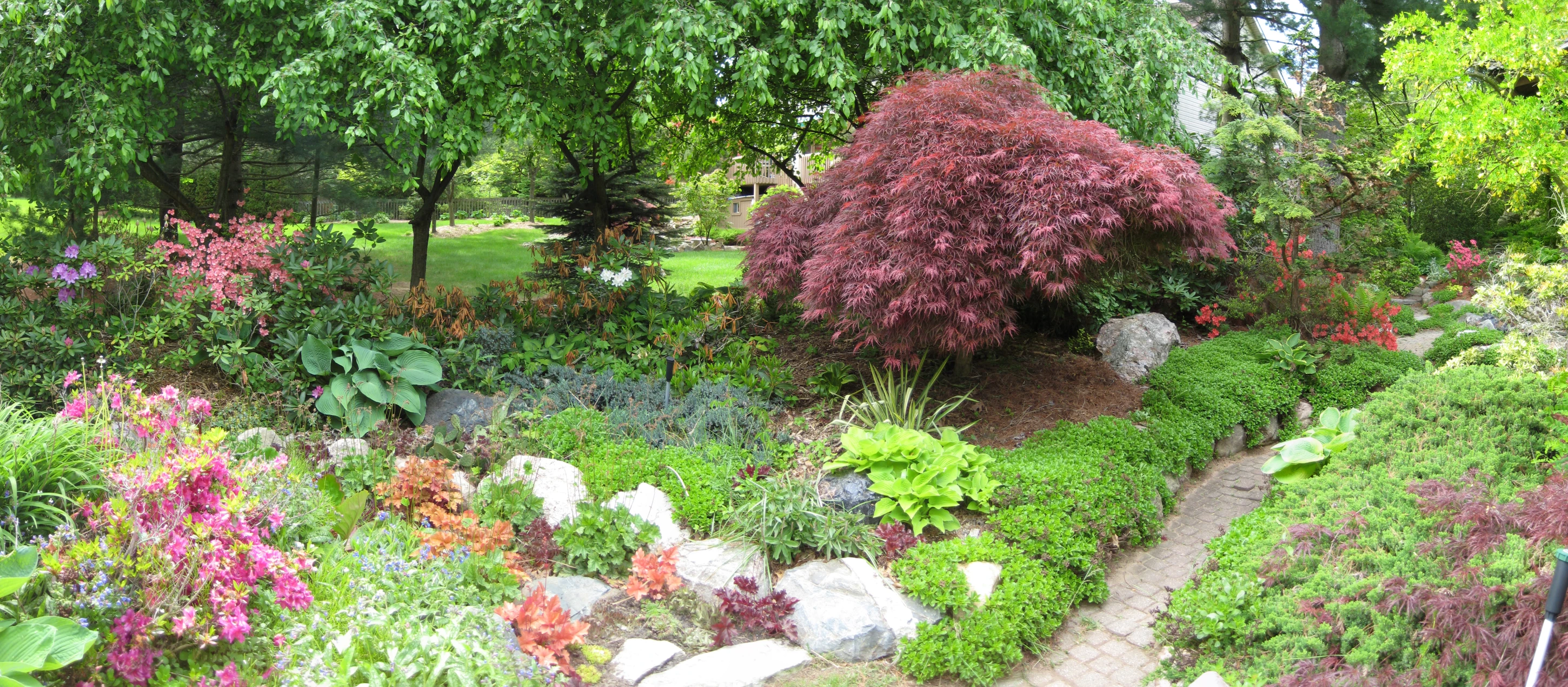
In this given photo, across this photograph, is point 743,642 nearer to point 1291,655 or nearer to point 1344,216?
point 1291,655

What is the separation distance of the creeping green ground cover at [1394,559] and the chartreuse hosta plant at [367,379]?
423cm

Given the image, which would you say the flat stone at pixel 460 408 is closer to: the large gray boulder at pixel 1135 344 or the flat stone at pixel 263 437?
the flat stone at pixel 263 437

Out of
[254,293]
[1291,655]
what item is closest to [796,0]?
[254,293]

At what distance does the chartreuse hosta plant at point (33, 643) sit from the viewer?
223 cm

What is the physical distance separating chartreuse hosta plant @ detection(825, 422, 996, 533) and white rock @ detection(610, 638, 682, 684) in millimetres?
1302

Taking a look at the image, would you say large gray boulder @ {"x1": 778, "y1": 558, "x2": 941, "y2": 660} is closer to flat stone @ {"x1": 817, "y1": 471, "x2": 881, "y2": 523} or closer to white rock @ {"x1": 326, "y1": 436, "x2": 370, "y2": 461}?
flat stone @ {"x1": 817, "y1": 471, "x2": 881, "y2": 523}

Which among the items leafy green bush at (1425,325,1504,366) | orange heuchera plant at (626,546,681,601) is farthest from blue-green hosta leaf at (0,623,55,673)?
leafy green bush at (1425,325,1504,366)

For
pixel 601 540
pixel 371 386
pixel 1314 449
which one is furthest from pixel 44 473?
pixel 1314 449

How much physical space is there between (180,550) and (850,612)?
2.33 meters

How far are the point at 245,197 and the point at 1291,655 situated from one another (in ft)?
26.3

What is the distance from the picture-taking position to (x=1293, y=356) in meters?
6.88

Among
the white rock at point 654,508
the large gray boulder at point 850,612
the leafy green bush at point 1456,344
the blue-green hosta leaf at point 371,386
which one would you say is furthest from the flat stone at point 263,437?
the leafy green bush at point 1456,344

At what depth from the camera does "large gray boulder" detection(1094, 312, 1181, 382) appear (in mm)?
6969

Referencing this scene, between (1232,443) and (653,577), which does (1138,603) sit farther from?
(1232,443)
